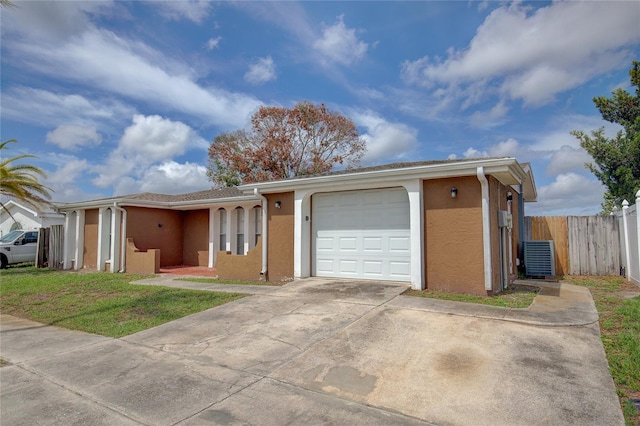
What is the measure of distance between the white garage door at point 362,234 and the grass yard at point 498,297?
1.02 meters

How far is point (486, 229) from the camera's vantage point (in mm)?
7531

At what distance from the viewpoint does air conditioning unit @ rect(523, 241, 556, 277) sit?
10984 mm

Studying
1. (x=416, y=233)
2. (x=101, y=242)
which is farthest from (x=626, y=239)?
(x=101, y=242)

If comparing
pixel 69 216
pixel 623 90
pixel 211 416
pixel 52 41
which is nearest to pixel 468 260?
pixel 211 416

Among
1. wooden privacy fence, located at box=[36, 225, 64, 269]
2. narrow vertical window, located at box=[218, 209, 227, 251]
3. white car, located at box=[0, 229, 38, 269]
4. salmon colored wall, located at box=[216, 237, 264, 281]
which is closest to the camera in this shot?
salmon colored wall, located at box=[216, 237, 264, 281]

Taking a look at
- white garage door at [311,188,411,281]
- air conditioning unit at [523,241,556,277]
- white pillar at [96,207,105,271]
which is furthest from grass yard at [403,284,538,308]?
white pillar at [96,207,105,271]

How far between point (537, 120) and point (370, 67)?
691 cm

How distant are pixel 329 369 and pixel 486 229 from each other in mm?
5025

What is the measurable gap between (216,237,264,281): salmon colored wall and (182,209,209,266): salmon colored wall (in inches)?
185

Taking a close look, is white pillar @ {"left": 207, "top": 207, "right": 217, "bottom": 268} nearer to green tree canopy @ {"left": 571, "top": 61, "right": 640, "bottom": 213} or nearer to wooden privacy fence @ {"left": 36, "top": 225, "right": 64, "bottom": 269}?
wooden privacy fence @ {"left": 36, "top": 225, "right": 64, "bottom": 269}

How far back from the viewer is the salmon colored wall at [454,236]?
25.2ft

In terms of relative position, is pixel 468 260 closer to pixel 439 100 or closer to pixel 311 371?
pixel 311 371

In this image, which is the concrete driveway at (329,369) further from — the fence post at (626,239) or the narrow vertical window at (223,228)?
the narrow vertical window at (223,228)

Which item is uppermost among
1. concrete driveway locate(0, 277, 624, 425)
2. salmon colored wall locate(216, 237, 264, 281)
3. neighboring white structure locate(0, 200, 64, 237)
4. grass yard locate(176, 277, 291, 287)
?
neighboring white structure locate(0, 200, 64, 237)
